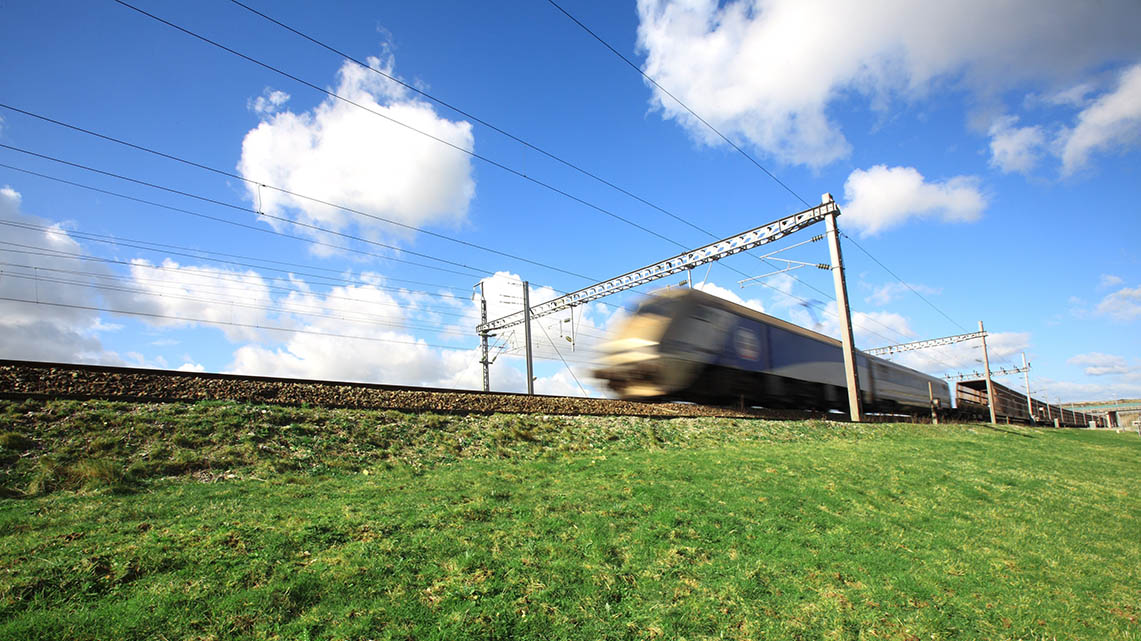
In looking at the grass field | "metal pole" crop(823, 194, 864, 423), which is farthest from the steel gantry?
the grass field

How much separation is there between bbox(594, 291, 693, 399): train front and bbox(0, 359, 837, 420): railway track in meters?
3.81

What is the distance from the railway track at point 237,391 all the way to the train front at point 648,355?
3805 millimetres

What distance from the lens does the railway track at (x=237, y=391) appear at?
362 inches

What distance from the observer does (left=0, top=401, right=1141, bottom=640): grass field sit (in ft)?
13.9

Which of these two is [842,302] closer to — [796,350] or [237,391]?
[796,350]

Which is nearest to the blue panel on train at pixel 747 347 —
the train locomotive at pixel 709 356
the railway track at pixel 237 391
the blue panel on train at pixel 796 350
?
the train locomotive at pixel 709 356

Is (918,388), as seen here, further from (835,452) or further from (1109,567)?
(1109,567)

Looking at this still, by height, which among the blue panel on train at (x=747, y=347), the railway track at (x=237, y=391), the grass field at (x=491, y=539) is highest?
the blue panel on train at (x=747, y=347)

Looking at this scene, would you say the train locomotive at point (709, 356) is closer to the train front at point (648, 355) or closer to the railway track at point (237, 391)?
the train front at point (648, 355)

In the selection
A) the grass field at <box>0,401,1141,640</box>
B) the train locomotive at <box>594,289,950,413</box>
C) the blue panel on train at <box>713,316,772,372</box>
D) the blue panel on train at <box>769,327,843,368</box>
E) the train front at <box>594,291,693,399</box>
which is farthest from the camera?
the blue panel on train at <box>769,327,843,368</box>

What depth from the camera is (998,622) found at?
17.2ft

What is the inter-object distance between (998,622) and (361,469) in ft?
27.4

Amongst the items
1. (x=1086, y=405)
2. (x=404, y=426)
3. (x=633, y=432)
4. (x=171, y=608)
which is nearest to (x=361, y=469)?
(x=404, y=426)

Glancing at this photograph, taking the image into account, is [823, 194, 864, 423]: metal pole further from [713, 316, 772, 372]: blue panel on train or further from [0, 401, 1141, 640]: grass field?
[0, 401, 1141, 640]: grass field
